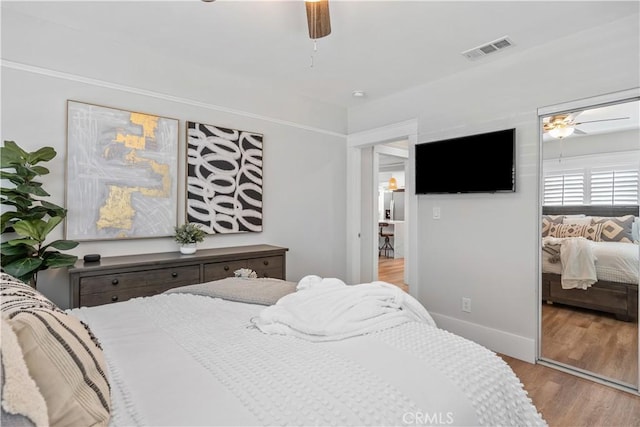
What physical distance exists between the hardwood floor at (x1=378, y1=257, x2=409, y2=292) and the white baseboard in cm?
175

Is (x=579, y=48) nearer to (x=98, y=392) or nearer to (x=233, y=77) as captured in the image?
(x=233, y=77)

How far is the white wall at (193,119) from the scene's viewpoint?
7.73 feet

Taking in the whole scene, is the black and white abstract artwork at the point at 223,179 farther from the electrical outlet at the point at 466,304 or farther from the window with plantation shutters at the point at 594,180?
the window with plantation shutters at the point at 594,180

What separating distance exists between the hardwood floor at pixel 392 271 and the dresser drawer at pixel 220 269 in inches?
118

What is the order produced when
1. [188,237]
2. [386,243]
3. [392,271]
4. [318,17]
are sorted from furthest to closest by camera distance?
1. [386,243]
2. [392,271]
3. [188,237]
4. [318,17]

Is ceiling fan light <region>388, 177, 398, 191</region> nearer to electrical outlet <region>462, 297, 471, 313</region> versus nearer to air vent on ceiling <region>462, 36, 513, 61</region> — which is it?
electrical outlet <region>462, 297, 471, 313</region>

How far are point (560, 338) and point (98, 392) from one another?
3.49m

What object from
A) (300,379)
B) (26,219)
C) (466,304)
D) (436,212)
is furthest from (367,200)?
(300,379)

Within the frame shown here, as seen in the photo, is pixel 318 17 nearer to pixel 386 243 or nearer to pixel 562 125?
pixel 562 125

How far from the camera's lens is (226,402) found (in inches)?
33.9

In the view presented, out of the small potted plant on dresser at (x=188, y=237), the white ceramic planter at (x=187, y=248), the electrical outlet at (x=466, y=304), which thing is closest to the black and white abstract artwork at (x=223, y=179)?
the small potted plant on dresser at (x=188, y=237)

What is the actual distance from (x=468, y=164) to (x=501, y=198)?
42 centimetres

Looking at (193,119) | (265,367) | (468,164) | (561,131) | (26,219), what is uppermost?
(193,119)

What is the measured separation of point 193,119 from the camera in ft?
10.2
